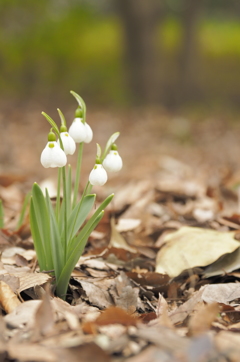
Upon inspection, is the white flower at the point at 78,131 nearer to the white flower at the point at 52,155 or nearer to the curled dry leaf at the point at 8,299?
the white flower at the point at 52,155

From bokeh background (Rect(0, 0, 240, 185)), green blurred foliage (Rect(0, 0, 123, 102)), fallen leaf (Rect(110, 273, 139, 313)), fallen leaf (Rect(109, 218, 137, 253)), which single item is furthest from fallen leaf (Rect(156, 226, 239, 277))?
green blurred foliage (Rect(0, 0, 123, 102))

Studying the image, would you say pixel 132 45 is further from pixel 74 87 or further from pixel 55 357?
pixel 55 357

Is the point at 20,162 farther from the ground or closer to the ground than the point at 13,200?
closer to the ground

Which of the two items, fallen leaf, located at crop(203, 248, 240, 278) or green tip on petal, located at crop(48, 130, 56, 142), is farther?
fallen leaf, located at crop(203, 248, 240, 278)

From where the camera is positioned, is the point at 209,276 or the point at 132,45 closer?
the point at 209,276

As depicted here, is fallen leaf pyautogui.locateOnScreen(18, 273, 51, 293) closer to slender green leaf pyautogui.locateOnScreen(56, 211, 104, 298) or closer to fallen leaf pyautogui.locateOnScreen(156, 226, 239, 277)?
slender green leaf pyautogui.locateOnScreen(56, 211, 104, 298)

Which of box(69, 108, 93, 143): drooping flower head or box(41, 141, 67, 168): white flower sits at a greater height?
box(69, 108, 93, 143): drooping flower head

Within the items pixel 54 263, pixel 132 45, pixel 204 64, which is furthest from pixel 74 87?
pixel 54 263
